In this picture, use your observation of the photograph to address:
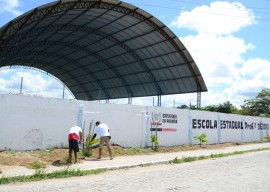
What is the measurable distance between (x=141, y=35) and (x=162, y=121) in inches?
539

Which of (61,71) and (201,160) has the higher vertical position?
(61,71)

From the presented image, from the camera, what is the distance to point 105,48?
124 feet

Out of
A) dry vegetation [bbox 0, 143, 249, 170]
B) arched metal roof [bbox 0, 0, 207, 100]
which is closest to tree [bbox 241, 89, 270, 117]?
arched metal roof [bbox 0, 0, 207, 100]

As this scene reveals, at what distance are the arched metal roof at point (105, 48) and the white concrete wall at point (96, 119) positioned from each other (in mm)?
9250

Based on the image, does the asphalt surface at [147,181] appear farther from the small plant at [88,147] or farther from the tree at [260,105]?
the tree at [260,105]

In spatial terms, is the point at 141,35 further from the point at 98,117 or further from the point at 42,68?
the point at 42,68

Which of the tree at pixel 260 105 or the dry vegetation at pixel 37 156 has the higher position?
the tree at pixel 260 105

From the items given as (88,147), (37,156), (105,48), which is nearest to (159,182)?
(37,156)

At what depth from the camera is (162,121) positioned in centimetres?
2006

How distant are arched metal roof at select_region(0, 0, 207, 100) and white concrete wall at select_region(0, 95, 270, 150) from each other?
9250mm

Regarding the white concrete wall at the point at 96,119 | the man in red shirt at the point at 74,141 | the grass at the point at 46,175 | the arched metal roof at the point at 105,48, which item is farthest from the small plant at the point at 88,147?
the arched metal roof at the point at 105,48

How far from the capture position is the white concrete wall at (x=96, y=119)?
13.2m

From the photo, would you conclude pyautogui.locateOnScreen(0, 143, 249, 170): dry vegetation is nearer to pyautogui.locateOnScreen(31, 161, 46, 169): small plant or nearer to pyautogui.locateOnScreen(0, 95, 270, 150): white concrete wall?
pyautogui.locateOnScreen(31, 161, 46, 169): small plant

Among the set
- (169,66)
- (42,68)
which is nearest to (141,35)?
(169,66)
